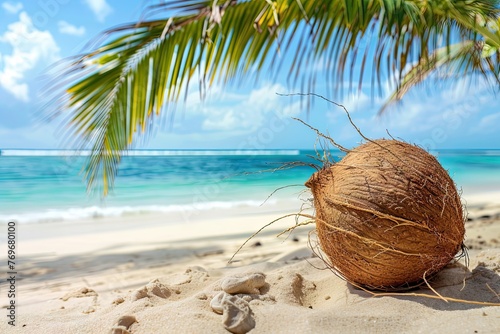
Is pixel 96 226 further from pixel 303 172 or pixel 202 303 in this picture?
pixel 303 172

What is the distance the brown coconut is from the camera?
2400mm

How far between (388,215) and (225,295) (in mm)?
924

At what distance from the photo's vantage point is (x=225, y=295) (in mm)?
2441

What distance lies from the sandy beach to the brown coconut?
17cm

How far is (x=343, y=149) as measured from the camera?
2781mm

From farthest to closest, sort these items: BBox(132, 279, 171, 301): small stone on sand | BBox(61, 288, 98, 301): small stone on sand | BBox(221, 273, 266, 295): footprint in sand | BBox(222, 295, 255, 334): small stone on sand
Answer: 1. BBox(61, 288, 98, 301): small stone on sand
2. BBox(132, 279, 171, 301): small stone on sand
3. BBox(221, 273, 266, 295): footprint in sand
4. BBox(222, 295, 255, 334): small stone on sand

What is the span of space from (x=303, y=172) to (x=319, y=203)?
1983cm

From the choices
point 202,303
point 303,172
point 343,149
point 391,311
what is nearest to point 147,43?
point 343,149

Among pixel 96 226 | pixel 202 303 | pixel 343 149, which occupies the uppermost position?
pixel 343 149

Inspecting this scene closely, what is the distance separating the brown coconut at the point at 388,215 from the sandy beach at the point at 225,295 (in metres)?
0.17

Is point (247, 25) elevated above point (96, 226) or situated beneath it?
elevated above

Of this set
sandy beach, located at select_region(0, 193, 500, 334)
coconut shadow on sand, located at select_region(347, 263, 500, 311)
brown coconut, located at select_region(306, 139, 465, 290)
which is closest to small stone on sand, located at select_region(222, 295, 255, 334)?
sandy beach, located at select_region(0, 193, 500, 334)

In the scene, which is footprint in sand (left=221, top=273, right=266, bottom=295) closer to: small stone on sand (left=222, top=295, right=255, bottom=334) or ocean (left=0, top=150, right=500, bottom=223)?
small stone on sand (left=222, top=295, right=255, bottom=334)

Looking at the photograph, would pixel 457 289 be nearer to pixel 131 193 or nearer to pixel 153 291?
pixel 153 291
